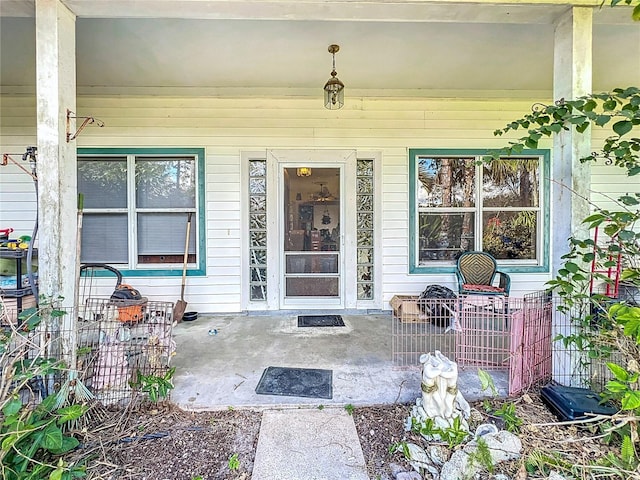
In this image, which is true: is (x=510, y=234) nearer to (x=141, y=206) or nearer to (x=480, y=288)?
(x=480, y=288)

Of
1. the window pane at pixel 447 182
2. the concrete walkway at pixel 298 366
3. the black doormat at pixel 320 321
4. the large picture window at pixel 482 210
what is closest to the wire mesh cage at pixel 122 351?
the concrete walkway at pixel 298 366

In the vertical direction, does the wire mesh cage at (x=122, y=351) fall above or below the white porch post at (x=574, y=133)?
below

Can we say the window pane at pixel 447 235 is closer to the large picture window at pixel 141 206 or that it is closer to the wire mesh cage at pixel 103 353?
the large picture window at pixel 141 206

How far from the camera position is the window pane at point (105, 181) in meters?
4.41

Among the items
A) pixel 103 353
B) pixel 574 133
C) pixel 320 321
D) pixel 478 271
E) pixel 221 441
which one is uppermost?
pixel 574 133

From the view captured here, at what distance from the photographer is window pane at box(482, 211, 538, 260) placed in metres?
4.65

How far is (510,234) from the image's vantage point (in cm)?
467

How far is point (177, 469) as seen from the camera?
1708mm

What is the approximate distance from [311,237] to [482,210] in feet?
7.82

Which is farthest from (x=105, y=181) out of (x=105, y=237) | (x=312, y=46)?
(x=312, y=46)

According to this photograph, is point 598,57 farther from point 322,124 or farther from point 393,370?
point 393,370

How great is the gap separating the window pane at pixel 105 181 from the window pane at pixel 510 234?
4.88 meters

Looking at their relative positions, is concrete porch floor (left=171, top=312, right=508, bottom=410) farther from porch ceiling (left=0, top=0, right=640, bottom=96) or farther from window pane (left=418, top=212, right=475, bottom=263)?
porch ceiling (left=0, top=0, right=640, bottom=96)

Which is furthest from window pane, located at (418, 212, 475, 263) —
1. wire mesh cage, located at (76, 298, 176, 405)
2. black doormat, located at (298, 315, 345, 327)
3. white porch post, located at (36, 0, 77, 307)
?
white porch post, located at (36, 0, 77, 307)
